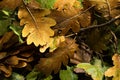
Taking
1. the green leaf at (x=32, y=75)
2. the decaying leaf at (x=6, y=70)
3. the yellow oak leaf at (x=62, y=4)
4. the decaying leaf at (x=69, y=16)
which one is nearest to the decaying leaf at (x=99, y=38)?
the decaying leaf at (x=69, y=16)

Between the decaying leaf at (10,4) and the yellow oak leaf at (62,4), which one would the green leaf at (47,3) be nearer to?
the yellow oak leaf at (62,4)

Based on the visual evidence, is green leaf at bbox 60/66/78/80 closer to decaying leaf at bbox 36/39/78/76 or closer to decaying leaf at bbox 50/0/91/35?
decaying leaf at bbox 36/39/78/76

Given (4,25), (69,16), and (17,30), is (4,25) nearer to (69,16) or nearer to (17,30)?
(17,30)

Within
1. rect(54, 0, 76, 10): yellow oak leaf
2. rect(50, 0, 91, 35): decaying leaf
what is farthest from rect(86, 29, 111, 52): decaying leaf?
rect(54, 0, 76, 10): yellow oak leaf

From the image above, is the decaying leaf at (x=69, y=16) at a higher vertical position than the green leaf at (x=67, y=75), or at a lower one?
higher

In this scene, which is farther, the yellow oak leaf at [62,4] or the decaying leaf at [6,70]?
the yellow oak leaf at [62,4]

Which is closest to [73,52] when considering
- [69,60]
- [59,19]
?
[69,60]

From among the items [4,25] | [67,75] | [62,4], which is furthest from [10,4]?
[67,75]
